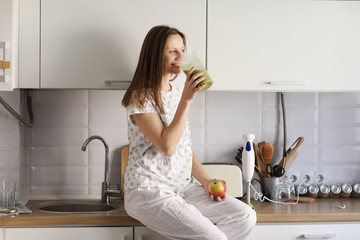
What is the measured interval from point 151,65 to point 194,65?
27 cm

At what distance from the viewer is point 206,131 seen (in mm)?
2818

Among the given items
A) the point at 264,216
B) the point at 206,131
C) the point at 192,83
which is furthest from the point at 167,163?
the point at 206,131

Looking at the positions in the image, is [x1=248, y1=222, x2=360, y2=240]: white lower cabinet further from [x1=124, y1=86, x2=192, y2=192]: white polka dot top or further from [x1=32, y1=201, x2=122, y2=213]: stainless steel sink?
[x1=32, y1=201, x2=122, y2=213]: stainless steel sink

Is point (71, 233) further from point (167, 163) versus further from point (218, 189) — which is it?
point (218, 189)

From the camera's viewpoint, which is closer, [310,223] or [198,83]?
[198,83]

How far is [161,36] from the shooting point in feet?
7.52

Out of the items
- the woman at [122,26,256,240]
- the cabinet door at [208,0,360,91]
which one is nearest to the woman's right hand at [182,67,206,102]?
the woman at [122,26,256,240]

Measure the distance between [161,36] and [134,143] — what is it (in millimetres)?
470

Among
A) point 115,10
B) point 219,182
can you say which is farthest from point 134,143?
point 115,10

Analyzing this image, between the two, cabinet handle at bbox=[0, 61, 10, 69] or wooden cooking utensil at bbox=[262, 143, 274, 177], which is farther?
wooden cooking utensil at bbox=[262, 143, 274, 177]

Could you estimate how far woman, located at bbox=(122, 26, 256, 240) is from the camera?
2.09 meters

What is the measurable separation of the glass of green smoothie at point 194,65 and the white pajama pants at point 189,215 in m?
0.46

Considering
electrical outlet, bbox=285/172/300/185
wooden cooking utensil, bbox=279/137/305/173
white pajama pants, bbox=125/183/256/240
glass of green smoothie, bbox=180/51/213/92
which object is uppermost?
glass of green smoothie, bbox=180/51/213/92

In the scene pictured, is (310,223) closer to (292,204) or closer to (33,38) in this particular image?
(292,204)
